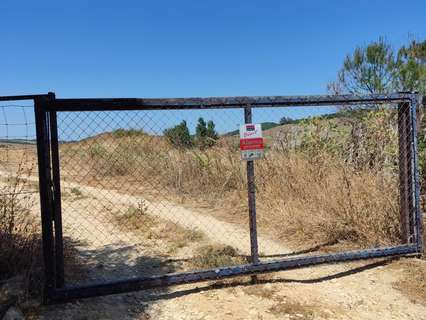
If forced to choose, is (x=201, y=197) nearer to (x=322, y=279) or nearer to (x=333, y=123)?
(x=333, y=123)

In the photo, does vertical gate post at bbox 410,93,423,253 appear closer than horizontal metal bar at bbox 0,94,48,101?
No

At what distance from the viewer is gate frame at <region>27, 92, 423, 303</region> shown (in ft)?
12.4

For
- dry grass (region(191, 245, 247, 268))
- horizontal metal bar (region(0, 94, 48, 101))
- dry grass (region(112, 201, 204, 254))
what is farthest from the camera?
dry grass (region(112, 201, 204, 254))

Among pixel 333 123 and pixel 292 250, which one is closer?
pixel 292 250

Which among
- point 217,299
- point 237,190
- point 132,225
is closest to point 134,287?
→ point 217,299

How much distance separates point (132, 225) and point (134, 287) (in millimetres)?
3519

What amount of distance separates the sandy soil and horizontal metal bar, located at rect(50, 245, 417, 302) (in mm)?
142

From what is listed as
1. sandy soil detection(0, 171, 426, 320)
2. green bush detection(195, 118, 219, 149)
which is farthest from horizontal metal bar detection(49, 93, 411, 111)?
green bush detection(195, 118, 219, 149)

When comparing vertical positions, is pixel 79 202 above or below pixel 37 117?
below

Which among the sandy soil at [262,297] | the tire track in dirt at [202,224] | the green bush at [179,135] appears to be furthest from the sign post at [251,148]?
the green bush at [179,135]

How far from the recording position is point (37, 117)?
3.74m

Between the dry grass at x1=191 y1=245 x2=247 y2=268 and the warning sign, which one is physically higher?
the warning sign

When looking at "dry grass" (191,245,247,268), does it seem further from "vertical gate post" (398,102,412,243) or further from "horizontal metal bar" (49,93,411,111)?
"vertical gate post" (398,102,412,243)

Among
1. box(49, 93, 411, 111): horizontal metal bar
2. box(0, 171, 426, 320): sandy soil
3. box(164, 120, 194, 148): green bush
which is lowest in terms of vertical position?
box(0, 171, 426, 320): sandy soil
